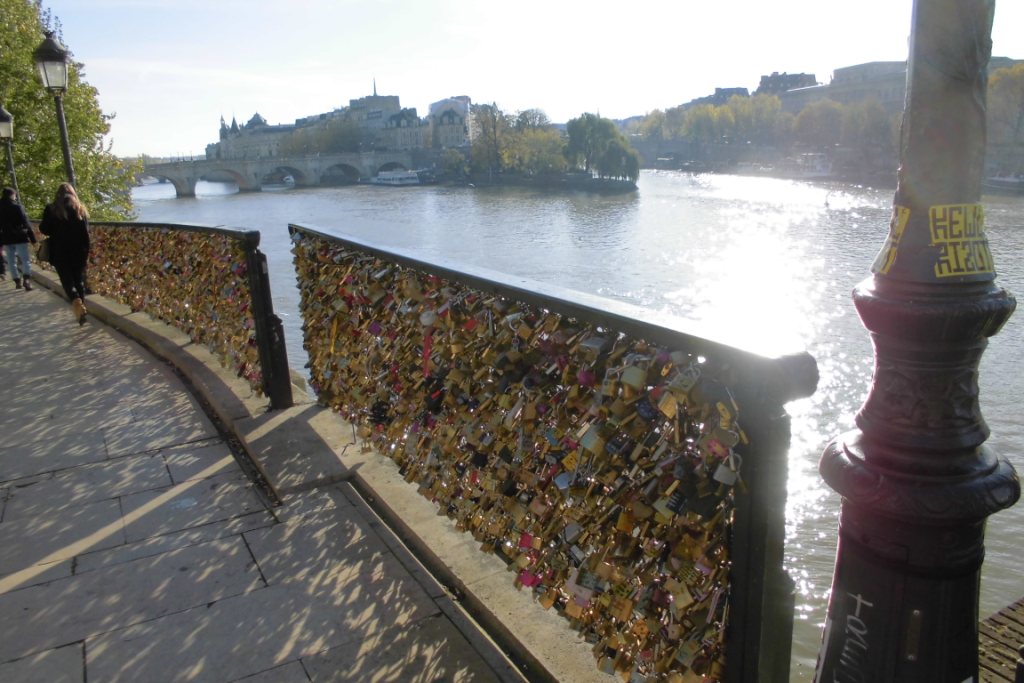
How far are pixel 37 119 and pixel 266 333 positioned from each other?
21724 mm

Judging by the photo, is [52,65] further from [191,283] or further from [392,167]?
[392,167]

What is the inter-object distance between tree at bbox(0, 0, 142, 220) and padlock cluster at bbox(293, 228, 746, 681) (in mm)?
21702

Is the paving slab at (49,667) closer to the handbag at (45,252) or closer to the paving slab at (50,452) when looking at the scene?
the paving slab at (50,452)

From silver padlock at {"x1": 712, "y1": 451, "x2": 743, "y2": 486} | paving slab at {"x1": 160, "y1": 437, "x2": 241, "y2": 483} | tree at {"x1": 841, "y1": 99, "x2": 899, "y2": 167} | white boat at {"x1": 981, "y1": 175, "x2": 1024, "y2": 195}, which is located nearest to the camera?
silver padlock at {"x1": 712, "y1": 451, "x2": 743, "y2": 486}

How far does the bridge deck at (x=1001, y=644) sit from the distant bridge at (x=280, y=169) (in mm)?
75804

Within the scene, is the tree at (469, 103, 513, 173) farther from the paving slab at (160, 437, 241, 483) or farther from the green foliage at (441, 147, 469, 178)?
the paving slab at (160, 437, 241, 483)

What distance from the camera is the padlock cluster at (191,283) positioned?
5340mm

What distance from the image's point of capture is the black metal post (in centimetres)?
164

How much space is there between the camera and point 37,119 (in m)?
22.5

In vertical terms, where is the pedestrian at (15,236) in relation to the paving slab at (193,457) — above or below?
above

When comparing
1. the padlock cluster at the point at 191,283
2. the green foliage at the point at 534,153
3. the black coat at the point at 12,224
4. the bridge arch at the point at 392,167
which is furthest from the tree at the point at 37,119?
the bridge arch at the point at 392,167

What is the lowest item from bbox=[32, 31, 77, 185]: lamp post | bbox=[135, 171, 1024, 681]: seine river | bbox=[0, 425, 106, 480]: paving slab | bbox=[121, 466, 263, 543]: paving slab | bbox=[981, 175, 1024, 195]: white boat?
bbox=[135, 171, 1024, 681]: seine river

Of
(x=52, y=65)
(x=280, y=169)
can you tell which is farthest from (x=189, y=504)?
(x=280, y=169)

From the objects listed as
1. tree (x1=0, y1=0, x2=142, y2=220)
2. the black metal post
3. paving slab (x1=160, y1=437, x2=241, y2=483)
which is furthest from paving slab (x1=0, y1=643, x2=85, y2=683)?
tree (x1=0, y1=0, x2=142, y2=220)
